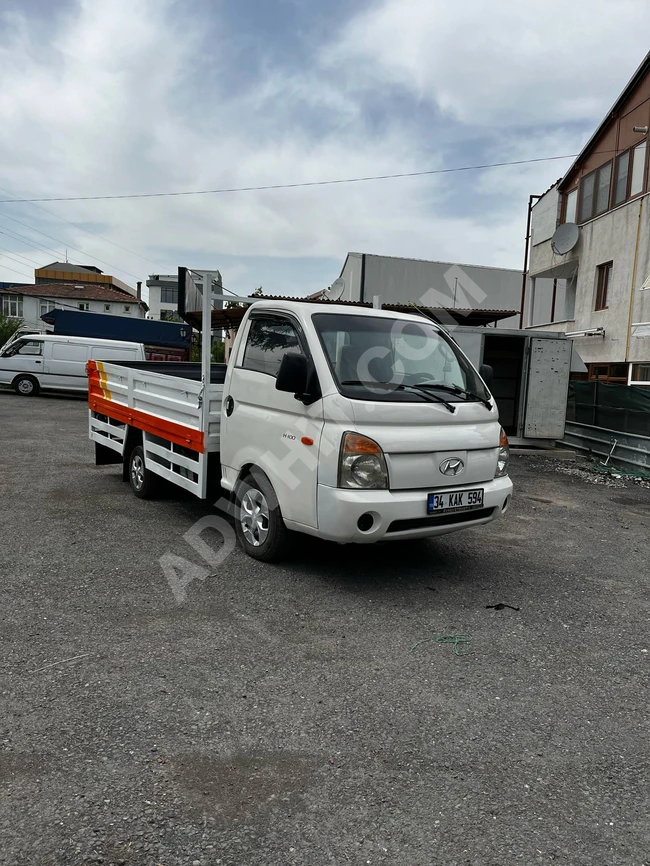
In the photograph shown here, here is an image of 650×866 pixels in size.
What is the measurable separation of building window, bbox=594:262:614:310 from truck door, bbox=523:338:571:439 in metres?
5.88

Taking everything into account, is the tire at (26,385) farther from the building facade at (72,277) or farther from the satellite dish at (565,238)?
the building facade at (72,277)

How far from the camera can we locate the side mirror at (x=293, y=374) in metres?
4.38

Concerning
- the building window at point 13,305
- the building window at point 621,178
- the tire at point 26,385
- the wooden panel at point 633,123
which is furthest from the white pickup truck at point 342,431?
the building window at point 13,305

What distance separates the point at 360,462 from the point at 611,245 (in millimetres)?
15469

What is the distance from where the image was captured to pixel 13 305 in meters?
66.4

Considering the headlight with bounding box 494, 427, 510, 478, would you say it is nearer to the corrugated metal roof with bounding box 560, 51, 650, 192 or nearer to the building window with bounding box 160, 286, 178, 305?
the corrugated metal roof with bounding box 560, 51, 650, 192

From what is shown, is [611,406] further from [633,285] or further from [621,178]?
[621,178]

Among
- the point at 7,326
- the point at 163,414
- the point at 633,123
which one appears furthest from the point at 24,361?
the point at 7,326

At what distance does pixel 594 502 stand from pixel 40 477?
735 centimetres

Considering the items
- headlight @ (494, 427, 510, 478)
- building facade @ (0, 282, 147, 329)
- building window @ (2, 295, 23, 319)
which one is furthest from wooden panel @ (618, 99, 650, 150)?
building window @ (2, 295, 23, 319)

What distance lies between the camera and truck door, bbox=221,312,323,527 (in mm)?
4449

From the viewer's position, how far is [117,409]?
7.50m

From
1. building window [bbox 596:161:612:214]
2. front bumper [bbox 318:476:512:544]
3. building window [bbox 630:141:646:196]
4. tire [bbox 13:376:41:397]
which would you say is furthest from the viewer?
tire [bbox 13:376:41:397]

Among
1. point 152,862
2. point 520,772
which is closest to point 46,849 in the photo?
point 152,862
